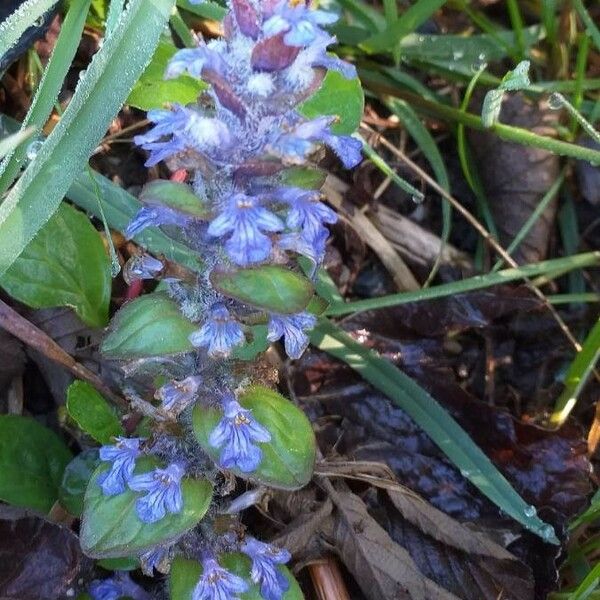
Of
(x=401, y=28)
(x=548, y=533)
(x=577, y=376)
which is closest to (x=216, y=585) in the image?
(x=548, y=533)

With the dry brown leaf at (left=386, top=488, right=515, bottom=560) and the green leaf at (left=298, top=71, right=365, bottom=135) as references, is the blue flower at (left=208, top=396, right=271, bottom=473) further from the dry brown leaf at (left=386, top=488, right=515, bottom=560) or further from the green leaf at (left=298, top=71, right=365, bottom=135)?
the green leaf at (left=298, top=71, right=365, bottom=135)

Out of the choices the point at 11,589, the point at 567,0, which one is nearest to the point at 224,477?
the point at 11,589

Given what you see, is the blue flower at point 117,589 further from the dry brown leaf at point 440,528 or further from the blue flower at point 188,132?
the blue flower at point 188,132

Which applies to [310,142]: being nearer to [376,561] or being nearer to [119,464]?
[119,464]

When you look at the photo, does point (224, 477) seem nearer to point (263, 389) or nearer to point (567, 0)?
point (263, 389)

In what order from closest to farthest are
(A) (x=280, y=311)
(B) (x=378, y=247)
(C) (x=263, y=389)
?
(A) (x=280, y=311)
(C) (x=263, y=389)
(B) (x=378, y=247)
